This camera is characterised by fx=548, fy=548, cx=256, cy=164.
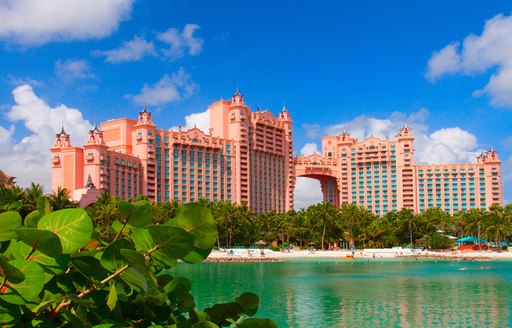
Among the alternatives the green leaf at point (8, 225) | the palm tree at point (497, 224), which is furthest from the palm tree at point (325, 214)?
the green leaf at point (8, 225)

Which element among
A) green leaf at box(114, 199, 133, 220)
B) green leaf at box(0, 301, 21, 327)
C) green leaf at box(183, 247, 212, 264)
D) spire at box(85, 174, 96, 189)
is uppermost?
spire at box(85, 174, 96, 189)

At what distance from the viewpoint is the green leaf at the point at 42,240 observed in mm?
2129

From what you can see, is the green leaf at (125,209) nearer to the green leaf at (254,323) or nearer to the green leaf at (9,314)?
the green leaf at (9,314)

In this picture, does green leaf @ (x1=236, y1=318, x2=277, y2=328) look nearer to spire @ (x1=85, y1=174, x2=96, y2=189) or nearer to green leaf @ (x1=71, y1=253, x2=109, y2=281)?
green leaf @ (x1=71, y1=253, x2=109, y2=281)

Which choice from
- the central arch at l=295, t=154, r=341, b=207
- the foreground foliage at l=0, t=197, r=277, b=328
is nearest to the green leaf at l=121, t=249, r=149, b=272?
the foreground foliage at l=0, t=197, r=277, b=328

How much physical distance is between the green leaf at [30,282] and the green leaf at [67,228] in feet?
0.43

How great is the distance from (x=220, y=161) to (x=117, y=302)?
118670 millimetres

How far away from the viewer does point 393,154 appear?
137 m

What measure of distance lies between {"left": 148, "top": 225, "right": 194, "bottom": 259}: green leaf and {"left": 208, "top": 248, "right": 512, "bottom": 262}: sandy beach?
75198mm

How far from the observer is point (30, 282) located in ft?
7.27

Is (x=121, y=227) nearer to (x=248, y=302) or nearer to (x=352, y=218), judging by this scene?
(x=248, y=302)

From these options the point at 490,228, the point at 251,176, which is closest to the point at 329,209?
the point at 490,228

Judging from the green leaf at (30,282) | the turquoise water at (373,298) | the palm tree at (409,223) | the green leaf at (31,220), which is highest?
the green leaf at (31,220)

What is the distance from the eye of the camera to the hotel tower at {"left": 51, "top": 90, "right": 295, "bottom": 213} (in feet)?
332
